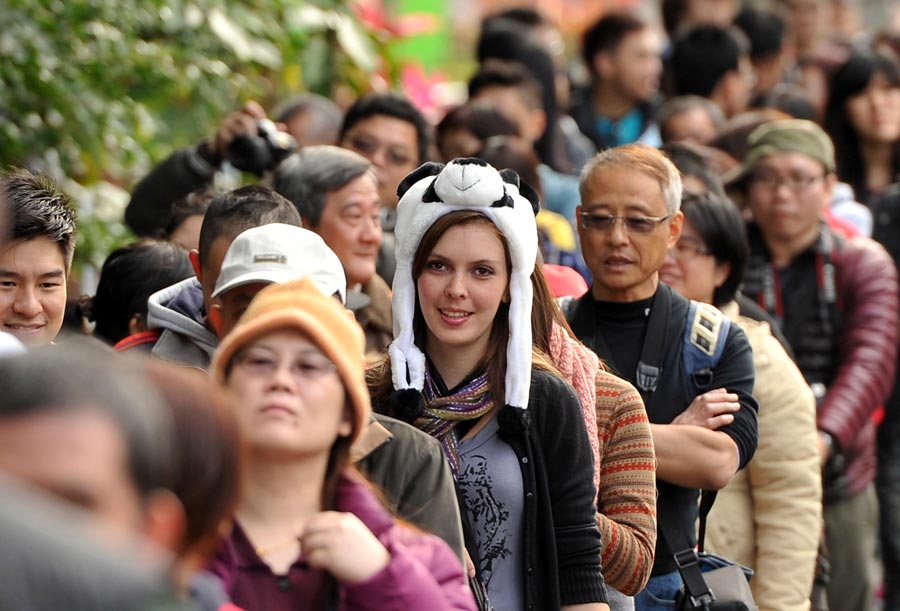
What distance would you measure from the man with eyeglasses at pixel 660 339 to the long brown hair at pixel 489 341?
0.67 meters

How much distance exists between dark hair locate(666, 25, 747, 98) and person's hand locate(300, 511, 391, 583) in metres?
8.40

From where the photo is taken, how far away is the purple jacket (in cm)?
285

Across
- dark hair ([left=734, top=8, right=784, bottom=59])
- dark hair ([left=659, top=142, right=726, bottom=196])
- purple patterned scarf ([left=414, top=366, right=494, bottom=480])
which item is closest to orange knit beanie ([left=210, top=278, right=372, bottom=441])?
purple patterned scarf ([left=414, top=366, right=494, bottom=480])

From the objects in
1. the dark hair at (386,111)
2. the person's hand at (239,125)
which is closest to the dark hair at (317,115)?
the dark hair at (386,111)

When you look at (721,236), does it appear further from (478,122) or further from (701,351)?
(478,122)

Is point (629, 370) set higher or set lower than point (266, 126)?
lower

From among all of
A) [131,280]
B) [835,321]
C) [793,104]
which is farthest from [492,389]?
[793,104]

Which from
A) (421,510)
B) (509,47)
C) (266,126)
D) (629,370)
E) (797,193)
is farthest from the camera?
(509,47)

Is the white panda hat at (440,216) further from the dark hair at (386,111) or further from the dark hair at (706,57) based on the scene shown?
the dark hair at (706,57)

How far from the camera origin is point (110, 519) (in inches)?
77.2

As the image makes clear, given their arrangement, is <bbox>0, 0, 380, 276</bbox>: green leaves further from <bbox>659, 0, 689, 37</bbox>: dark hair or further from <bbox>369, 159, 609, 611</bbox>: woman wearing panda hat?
<bbox>659, 0, 689, 37</bbox>: dark hair

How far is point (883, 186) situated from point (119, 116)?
457 centimetres

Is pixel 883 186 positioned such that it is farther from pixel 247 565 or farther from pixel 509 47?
pixel 247 565

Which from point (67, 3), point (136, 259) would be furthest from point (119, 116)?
point (136, 259)
